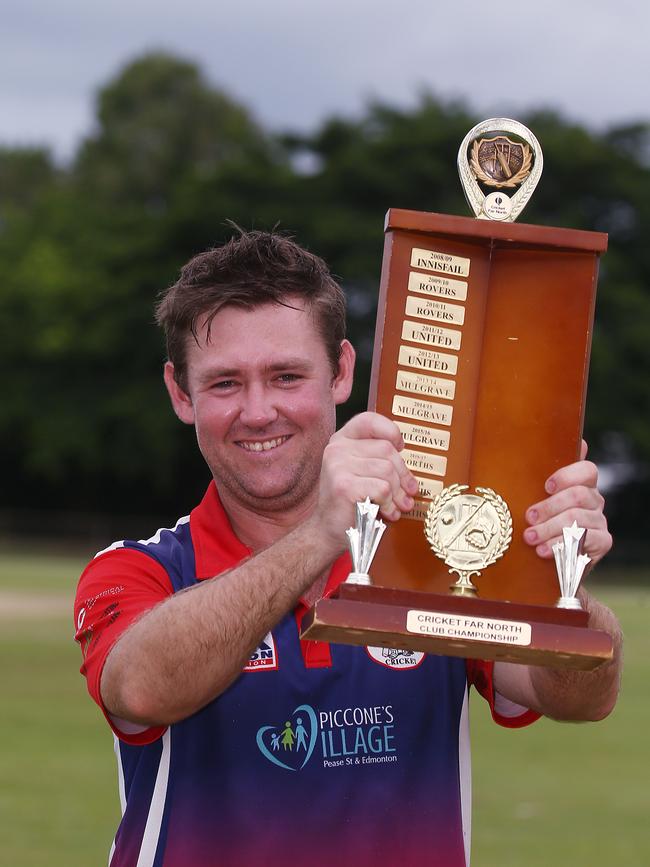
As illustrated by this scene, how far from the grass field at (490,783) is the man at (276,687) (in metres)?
4.80

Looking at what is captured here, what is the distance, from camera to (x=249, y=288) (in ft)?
11.7

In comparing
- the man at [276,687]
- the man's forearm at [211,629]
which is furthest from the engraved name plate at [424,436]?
the man's forearm at [211,629]

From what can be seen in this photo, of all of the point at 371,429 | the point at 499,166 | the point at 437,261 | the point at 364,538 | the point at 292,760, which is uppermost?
the point at 499,166

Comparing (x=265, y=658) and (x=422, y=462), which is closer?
(x=422, y=462)

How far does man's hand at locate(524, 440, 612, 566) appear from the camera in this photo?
316 centimetres

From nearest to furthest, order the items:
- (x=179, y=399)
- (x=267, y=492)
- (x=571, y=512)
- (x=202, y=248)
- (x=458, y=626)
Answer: (x=458, y=626), (x=571, y=512), (x=267, y=492), (x=179, y=399), (x=202, y=248)

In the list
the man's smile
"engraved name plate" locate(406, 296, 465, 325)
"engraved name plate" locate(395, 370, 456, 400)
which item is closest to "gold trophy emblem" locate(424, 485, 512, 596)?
"engraved name plate" locate(395, 370, 456, 400)

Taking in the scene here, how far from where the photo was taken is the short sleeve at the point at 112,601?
3.37m

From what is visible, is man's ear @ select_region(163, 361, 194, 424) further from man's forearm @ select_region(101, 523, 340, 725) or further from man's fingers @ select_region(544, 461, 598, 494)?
man's fingers @ select_region(544, 461, 598, 494)

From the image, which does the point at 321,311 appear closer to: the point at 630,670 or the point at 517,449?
the point at 517,449

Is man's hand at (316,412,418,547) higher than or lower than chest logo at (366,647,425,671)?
higher

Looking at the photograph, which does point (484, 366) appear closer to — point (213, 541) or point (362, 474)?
point (362, 474)

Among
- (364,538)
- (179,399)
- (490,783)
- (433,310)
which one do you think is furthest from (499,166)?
(490,783)

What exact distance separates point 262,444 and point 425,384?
487mm
